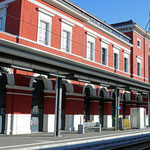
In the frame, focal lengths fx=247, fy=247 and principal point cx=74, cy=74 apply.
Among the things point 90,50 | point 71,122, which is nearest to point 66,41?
point 90,50

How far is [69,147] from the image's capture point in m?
10.6

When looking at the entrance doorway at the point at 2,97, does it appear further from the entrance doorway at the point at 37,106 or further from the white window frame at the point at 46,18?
the white window frame at the point at 46,18

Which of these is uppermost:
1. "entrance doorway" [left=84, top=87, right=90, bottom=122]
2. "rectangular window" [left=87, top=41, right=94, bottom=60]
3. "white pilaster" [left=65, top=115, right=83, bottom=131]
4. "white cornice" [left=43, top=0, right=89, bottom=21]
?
"white cornice" [left=43, top=0, right=89, bottom=21]

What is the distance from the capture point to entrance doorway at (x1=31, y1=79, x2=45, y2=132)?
55.7 ft

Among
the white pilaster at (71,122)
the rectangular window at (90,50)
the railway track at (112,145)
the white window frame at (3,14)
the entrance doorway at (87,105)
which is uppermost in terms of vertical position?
the white window frame at (3,14)

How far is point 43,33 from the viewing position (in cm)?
1844

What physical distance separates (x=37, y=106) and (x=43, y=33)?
5429 millimetres

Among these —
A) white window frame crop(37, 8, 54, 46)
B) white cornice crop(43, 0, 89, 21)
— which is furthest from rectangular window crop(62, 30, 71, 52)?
white window frame crop(37, 8, 54, 46)

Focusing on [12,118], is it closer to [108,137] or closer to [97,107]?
[108,137]

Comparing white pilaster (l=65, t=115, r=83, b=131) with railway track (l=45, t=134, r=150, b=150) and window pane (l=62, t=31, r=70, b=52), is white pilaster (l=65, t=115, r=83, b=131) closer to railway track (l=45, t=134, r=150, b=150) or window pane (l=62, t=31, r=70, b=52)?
window pane (l=62, t=31, r=70, b=52)

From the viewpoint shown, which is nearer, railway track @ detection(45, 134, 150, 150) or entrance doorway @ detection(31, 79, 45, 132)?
railway track @ detection(45, 134, 150, 150)

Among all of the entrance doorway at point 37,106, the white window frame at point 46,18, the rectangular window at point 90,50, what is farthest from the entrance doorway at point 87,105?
the white window frame at point 46,18

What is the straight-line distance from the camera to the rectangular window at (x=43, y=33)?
18.2 m

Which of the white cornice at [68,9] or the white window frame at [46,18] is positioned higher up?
the white cornice at [68,9]
